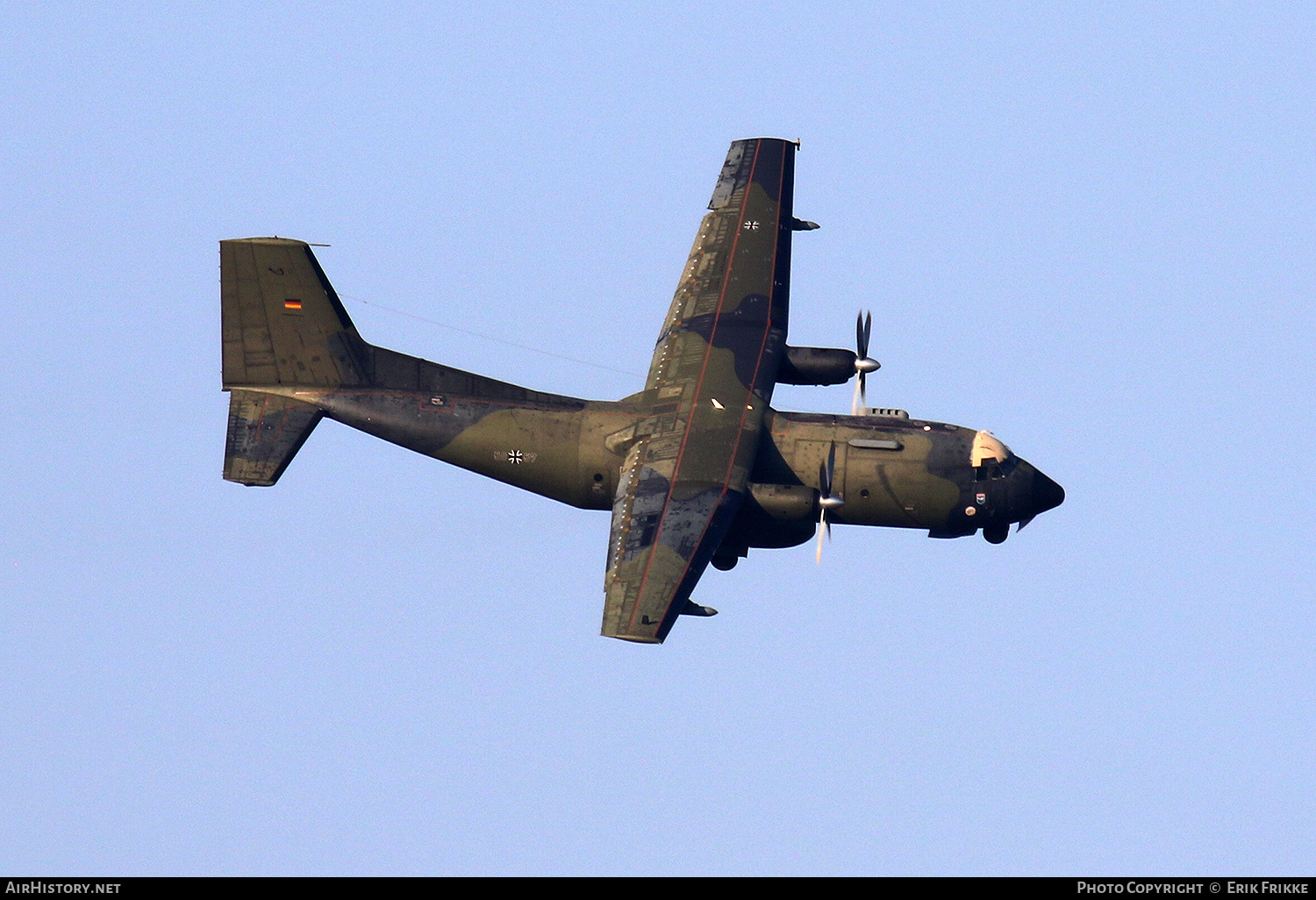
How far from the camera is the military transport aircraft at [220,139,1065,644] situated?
190 feet

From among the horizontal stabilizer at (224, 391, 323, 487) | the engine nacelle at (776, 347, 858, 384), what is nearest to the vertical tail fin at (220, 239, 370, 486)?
the horizontal stabilizer at (224, 391, 323, 487)

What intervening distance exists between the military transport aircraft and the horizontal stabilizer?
0.17 ft

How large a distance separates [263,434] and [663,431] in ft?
40.0

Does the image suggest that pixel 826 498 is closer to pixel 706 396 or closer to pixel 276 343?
pixel 706 396

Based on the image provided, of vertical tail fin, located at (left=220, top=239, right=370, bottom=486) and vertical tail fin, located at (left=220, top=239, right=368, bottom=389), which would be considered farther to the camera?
vertical tail fin, located at (left=220, top=239, right=368, bottom=389)

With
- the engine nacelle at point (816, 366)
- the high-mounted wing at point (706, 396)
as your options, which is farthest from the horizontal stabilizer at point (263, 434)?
the engine nacelle at point (816, 366)

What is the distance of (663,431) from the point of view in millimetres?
59406

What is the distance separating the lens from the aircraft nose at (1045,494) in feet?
197

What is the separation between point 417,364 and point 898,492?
50.2 ft

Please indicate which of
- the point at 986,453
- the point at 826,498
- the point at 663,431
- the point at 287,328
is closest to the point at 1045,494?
the point at 986,453

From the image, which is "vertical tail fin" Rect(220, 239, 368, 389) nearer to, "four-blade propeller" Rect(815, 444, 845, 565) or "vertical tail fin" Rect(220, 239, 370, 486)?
"vertical tail fin" Rect(220, 239, 370, 486)

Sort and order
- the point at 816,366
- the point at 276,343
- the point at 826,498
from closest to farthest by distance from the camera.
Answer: the point at 826,498
the point at 276,343
the point at 816,366
